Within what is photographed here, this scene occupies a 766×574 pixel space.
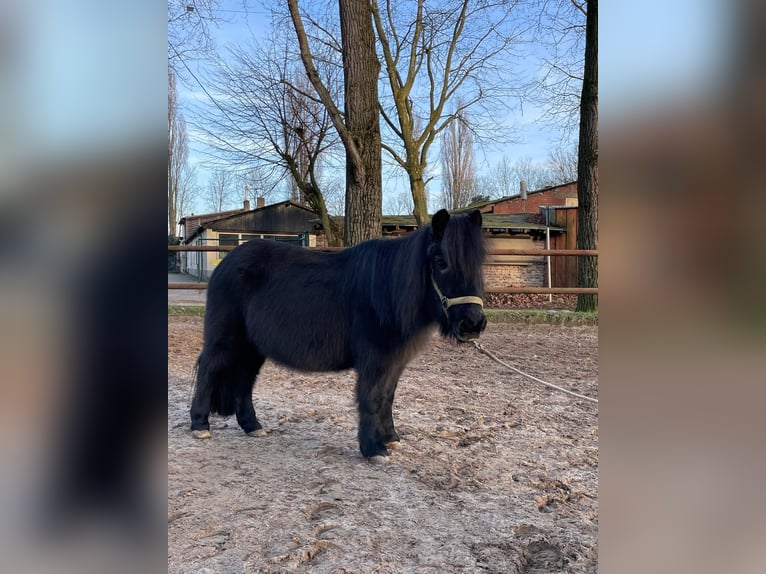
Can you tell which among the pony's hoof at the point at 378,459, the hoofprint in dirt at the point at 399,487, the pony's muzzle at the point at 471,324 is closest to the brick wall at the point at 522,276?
the hoofprint in dirt at the point at 399,487

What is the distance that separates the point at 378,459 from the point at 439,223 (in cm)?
159

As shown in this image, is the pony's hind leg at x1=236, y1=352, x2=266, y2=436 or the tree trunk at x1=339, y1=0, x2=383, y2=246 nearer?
Result: the pony's hind leg at x1=236, y1=352, x2=266, y2=436

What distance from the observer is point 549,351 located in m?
7.07

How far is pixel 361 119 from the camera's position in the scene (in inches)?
282

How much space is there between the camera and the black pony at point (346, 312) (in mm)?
3027

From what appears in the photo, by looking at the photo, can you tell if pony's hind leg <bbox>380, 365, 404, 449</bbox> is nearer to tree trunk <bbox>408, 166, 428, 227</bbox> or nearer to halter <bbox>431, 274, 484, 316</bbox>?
halter <bbox>431, 274, 484, 316</bbox>

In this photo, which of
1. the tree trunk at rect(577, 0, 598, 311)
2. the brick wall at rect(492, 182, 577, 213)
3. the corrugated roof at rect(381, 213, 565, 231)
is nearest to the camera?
the tree trunk at rect(577, 0, 598, 311)

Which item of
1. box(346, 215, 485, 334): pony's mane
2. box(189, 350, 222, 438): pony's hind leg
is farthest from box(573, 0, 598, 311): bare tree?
box(189, 350, 222, 438): pony's hind leg

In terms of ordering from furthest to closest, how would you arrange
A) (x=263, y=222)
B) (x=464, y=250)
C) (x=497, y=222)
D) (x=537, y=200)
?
(x=263, y=222) → (x=537, y=200) → (x=497, y=222) → (x=464, y=250)

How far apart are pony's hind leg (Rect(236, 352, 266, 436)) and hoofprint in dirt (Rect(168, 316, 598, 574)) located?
0.08m

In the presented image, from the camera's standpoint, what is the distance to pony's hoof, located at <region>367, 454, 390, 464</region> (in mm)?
3232

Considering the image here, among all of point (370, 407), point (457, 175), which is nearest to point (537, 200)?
point (457, 175)

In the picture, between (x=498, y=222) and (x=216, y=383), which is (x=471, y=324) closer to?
(x=216, y=383)
